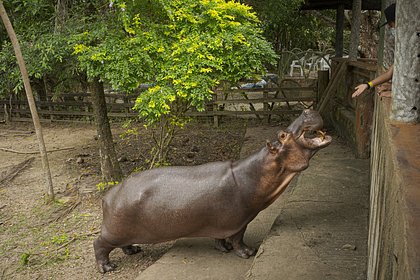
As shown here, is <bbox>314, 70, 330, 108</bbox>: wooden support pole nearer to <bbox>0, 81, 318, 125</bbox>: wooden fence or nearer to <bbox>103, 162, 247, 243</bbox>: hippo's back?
<bbox>0, 81, 318, 125</bbox>: wooden fence

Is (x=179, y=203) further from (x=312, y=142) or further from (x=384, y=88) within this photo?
(x=384, y=88)

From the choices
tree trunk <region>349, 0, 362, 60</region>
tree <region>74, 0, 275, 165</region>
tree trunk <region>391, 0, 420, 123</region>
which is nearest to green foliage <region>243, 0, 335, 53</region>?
tree trunk <region>349, 0, 362, 60</region>

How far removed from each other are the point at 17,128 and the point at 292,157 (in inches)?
461

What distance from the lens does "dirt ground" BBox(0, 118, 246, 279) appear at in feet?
17.2

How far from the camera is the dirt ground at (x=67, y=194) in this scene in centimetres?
524

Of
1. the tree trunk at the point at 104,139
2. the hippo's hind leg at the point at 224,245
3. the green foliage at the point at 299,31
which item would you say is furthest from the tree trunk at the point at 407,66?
the green foliage at the point at 299,31

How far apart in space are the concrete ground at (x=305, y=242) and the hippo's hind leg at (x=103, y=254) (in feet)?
2.09

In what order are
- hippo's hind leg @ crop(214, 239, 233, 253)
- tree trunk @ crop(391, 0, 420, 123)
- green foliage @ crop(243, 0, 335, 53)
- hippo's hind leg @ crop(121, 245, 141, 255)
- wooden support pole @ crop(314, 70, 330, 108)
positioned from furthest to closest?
green foliage @ crop(243, 0, 335, 53) → wooden support pole @ crop(314, 70, 330, 108) → hippo's hind leg @ crop(121, 245, 141, 255) → hippo's hind leg @ crop(214, 239, 233, 253) → tree trunk @ crop(391, 0, 420, 123)

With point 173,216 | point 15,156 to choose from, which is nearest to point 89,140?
point 15,156

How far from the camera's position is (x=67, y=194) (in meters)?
7.76

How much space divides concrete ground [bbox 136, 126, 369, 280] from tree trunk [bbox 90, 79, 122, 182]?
3.38m

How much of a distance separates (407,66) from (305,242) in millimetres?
2006

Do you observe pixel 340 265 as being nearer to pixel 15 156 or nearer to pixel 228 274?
pixel 228 274

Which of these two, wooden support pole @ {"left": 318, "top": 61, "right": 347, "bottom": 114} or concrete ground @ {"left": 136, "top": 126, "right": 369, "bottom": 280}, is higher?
wooden support pole @ {"left": 318, "top": 61, "right": 347, "bottom": 114}
